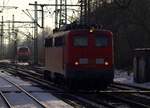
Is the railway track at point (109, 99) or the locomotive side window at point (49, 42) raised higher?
the locomotive side window at point (49, 42)

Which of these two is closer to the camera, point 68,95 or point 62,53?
point 68,95

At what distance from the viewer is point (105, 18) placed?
1900 inches

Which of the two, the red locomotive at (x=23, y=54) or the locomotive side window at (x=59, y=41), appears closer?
the locomotive side window at (x=59, y=41)

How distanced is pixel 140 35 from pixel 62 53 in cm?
2219

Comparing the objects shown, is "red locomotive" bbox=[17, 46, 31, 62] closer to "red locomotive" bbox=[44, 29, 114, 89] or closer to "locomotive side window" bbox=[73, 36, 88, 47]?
"red locomotive" bbox=[44, 29, 114, 89]

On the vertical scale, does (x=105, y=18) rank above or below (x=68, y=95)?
above

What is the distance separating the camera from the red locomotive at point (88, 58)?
2291 centimetres

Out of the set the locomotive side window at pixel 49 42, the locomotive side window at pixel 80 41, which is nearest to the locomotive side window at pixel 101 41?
the locomotive side window at pixel 80 41

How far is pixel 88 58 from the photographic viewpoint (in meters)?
23.2

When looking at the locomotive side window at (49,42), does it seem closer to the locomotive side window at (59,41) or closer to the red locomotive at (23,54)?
the locomotive side window at (59,41)

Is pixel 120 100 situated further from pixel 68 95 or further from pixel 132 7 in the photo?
pixel 132 7

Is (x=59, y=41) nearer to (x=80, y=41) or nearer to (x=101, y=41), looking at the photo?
(x=80, y=41)

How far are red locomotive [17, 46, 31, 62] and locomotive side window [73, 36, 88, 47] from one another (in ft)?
209

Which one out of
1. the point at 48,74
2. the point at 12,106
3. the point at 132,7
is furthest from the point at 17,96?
the point at 132,7
